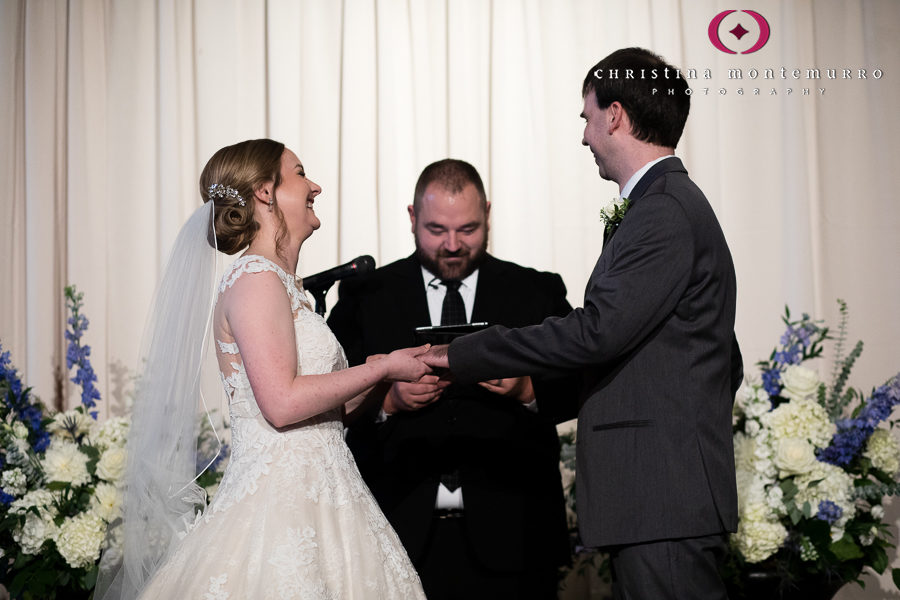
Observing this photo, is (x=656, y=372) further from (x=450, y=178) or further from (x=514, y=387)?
(x=450, y=178)

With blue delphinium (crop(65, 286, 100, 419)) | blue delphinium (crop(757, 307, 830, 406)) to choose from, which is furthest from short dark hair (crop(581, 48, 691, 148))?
blue delphinium (crop(65, 286, 100, 419))

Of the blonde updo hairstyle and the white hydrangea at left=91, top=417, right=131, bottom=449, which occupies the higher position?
the blonde updo hairstyle

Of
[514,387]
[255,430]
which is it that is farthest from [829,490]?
[255,430]

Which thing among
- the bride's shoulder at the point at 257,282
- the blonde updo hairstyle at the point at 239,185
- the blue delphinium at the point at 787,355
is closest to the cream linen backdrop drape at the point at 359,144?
the blue delphinium at the point at 787,355

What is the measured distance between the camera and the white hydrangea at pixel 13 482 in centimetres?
306

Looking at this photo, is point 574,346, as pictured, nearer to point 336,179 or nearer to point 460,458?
point 460,458

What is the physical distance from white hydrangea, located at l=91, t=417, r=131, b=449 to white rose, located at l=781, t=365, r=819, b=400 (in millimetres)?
2544

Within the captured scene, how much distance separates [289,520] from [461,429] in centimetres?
94

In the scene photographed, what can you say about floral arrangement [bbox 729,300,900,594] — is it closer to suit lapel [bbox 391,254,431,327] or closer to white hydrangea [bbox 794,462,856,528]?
white hydrangea [bbox 794,462,856,528]

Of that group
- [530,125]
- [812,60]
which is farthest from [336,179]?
[812,60]

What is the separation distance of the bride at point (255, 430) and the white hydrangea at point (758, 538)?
1.37 meters

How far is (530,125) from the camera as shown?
4.39 metres

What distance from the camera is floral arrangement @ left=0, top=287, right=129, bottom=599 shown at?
9.93ft

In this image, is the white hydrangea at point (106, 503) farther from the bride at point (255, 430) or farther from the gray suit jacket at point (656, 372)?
the gray suit jacket at point (656, 372)
